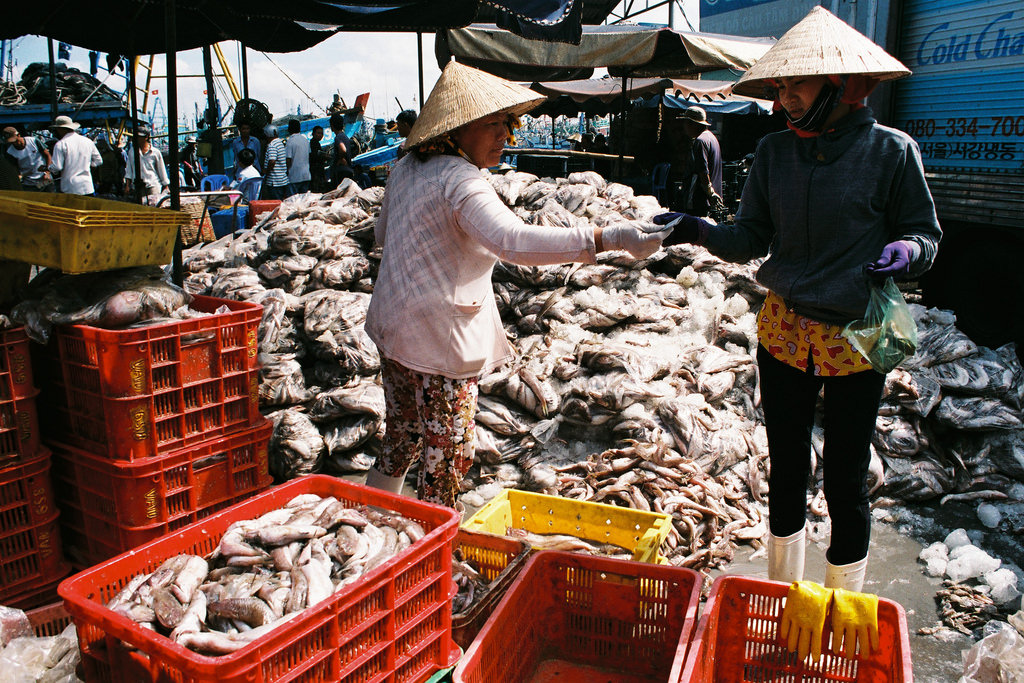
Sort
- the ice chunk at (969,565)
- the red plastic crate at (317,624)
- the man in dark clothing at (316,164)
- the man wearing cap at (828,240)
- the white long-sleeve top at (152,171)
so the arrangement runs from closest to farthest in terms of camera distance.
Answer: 1. the red plastic crate at (317,624)
2. the man wearing cap at (828,240)
3. the ice chunk at (969,565)
4. the white long-sleeve top at (152,171)
5. the man in dark clothing at (316,164)

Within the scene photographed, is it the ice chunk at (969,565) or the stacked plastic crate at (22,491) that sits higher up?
the stacked plastic crate at (22,491)

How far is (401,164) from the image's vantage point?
3020 mm

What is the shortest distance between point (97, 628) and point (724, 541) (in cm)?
291

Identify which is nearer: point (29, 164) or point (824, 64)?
point (824, 64)

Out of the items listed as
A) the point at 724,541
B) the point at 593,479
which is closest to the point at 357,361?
the point at 593,479

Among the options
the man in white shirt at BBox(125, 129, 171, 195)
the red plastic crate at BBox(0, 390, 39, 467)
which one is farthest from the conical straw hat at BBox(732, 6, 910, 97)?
the man in white shirt at BBox(125, 129, 171, 195)

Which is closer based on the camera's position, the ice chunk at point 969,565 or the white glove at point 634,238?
the white glove at point 634,238

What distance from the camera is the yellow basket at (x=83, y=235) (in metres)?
2.84

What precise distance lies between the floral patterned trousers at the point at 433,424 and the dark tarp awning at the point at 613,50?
7529mm

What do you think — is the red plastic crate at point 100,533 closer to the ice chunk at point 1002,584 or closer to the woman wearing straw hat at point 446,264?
the woman wearing straw hat at point 446,264

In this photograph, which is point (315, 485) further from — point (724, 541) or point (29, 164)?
point (29, 164)

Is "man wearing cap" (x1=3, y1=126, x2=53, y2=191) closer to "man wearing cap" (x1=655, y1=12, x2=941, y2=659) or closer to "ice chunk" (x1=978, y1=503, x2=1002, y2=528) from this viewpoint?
"man wearing cap" (x1=655, y1=12, x2=941, y2=659)

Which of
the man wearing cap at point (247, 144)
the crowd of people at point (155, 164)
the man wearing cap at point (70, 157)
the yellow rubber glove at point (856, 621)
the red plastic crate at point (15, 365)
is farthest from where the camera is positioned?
the man wearing cap at point (247, 144)

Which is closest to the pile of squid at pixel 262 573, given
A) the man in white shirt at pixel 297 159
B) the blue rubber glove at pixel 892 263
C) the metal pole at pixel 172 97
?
the blue rubber glove at pixel 892 263
